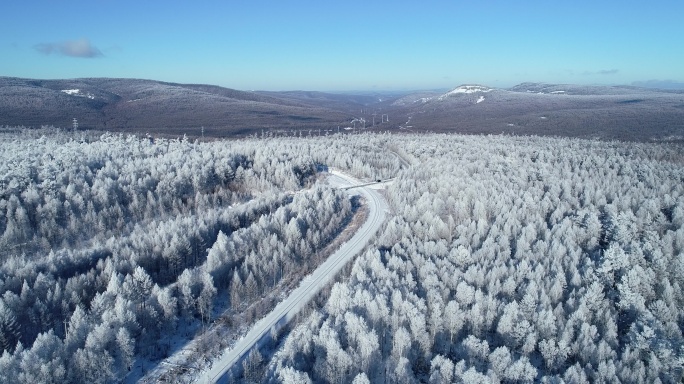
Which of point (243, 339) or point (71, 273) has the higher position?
point (71, 273)

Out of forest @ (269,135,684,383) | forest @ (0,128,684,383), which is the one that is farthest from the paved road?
forest @ (269,135,684,383)

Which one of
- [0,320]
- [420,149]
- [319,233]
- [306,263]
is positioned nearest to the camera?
[0,320]

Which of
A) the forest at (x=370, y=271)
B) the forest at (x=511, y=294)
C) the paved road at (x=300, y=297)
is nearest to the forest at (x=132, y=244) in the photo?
the forest at (x=370, y=271)

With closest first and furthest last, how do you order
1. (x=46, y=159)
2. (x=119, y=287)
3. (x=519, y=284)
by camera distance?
(x=119, y=287) < (x=519, y=284) < (x=46, y=159)

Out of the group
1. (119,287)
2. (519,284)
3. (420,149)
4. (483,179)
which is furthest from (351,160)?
(119,287)

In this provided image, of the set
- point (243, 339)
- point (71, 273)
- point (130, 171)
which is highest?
point (130, 171)

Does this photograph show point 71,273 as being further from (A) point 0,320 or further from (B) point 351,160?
(B) point 351,160

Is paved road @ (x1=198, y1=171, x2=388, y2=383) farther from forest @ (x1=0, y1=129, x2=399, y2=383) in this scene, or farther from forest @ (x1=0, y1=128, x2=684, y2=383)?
forest @ (x1=0, y1=129, x2=399, y2=383)

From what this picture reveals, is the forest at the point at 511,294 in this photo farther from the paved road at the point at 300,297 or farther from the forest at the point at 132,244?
the forest at the point at 132,244
